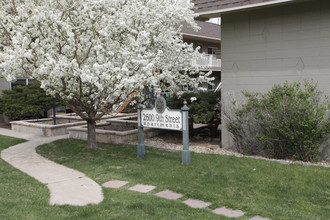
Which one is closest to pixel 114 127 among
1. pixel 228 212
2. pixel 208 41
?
pixel 228 212

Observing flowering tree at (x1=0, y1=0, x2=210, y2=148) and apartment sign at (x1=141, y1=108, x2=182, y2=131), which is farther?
apartment sign at (x1=141, y1=108, x2=182, y2=131)

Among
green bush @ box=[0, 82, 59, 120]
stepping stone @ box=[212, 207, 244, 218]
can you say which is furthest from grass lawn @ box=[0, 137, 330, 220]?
green bush @ box=[0, 82, 59, 120]

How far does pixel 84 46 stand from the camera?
7.78 metres

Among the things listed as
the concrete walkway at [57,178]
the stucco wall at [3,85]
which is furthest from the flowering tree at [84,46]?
the stucco wall at [3,85]

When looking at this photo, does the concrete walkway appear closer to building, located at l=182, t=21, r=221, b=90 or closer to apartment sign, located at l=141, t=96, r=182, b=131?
apartment sign, located at l=141, t=96, r=182, b=131

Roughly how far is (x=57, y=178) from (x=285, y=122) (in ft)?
15.7

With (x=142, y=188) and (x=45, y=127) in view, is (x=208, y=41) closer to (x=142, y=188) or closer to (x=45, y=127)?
(x=45, y=127)

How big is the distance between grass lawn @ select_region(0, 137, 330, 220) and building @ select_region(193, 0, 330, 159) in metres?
2.12

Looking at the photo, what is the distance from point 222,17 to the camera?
29.9 ft

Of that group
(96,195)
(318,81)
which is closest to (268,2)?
(318,81)

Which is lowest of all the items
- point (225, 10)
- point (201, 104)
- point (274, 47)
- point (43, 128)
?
point (43, 128)

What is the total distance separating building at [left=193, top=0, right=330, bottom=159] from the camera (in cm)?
775

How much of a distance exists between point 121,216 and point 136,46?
423cm

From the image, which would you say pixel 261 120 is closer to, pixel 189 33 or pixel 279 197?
pixel 279 197
